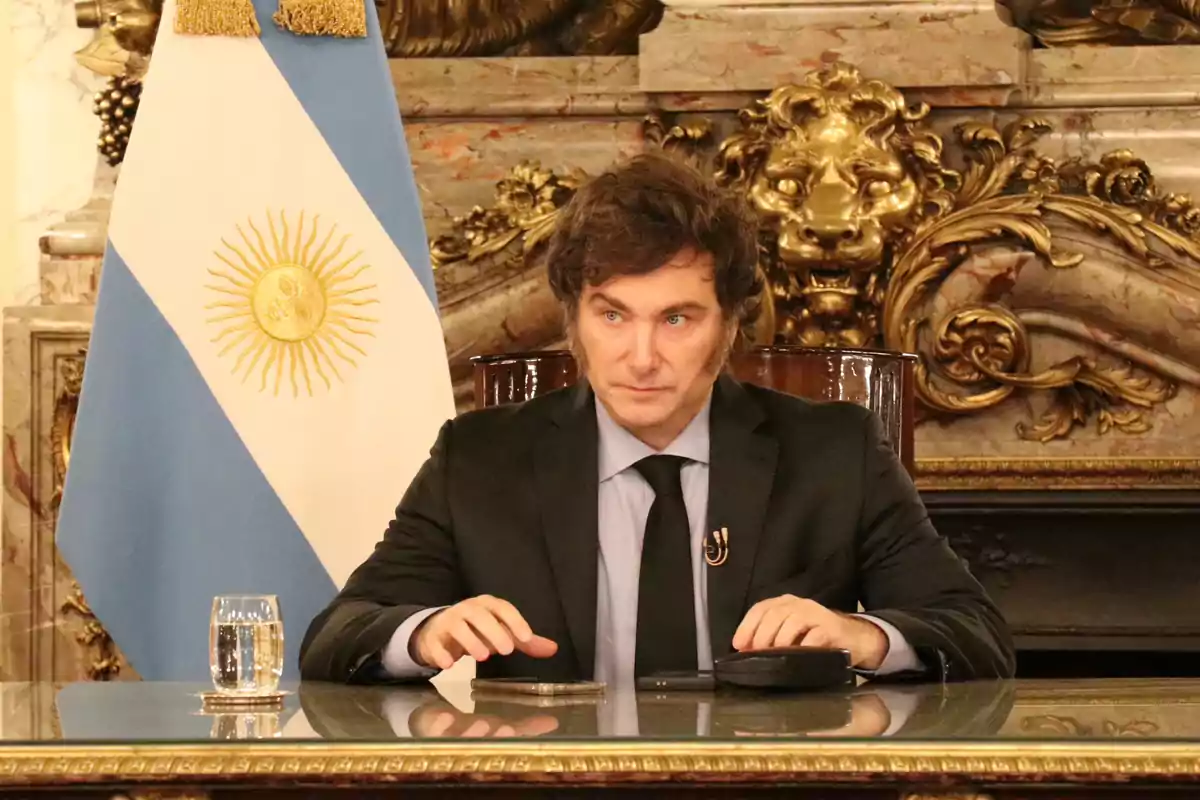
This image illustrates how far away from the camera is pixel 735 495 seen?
2.46 meters

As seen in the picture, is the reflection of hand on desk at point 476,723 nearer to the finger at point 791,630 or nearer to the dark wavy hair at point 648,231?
the finger at point 791,630

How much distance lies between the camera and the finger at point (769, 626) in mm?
2109

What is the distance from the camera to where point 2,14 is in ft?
15.7

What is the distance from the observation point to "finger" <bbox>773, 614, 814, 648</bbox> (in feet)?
6.95

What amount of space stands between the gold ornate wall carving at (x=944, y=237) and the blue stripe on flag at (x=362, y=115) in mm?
989

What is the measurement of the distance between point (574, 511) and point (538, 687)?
454mm

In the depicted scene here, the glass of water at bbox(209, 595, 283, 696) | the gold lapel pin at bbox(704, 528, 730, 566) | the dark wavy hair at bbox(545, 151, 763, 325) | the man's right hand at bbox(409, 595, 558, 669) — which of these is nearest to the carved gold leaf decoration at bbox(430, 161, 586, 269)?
the dark wavy hair at bbox(545, 151, 763, 325)

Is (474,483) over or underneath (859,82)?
underneath

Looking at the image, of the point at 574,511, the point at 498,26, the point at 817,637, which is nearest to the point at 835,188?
the point at 498,26

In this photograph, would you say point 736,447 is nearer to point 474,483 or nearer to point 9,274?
point 474,483

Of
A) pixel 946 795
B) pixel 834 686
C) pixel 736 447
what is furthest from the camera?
pixel 736 447

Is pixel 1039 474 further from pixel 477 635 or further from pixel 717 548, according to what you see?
pixel 477 635

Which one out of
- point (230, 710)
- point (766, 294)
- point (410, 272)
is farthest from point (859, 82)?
point (230, 710)

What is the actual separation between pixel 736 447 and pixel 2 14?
3.04 m
